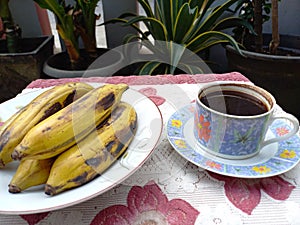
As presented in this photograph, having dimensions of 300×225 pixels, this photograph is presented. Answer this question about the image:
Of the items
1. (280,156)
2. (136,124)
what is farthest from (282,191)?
(136,124)

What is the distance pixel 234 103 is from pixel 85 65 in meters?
0.83

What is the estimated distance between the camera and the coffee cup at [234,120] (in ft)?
1.03

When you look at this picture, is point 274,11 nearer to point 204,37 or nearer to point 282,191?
point 204,37

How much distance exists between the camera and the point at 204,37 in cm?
97

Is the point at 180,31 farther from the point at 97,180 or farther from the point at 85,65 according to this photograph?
the point at 97,180

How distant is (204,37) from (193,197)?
2.56 feet

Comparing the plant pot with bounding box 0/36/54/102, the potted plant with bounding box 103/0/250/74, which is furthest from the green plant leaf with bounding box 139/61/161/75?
the plant pot with bounding box 0/36/54/102

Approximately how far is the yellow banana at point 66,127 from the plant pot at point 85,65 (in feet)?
2.04

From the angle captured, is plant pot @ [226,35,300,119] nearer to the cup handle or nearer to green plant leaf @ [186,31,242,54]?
green plant leaf @ [186,31,242,54]

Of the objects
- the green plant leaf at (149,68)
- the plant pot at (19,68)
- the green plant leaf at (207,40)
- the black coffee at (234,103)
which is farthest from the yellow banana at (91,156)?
the plant pot at (19,68)

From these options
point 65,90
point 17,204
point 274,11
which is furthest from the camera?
point 274,11

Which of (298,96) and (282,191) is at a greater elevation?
(282,191)

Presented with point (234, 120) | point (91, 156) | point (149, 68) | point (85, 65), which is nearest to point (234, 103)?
point (234, 120)

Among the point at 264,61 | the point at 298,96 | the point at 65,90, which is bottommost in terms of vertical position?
the point at 298,96
